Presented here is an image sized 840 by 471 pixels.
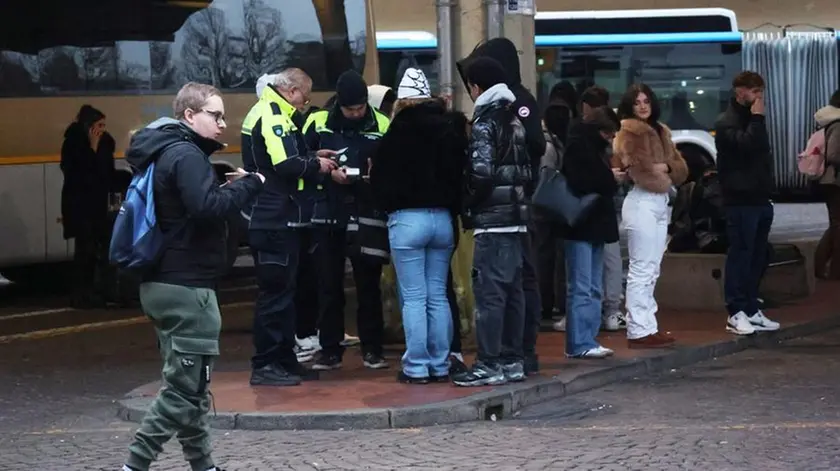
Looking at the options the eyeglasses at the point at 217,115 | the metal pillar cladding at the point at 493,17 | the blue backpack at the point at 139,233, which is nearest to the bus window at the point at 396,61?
the metal pillar cladding at the point at 493,17

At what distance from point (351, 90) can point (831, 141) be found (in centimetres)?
725

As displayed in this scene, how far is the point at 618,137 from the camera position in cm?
1045

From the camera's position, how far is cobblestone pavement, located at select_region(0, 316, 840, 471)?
736cm

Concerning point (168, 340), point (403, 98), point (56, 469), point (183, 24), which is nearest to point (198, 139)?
point (168, 340)

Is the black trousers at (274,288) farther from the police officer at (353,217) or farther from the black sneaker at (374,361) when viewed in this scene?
the black sneaker at (374,361)

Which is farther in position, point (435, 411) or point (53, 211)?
point (53, 211)

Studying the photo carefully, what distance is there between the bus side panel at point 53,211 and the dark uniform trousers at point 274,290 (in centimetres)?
637

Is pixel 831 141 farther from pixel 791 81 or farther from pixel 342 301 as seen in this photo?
pixel 791 81

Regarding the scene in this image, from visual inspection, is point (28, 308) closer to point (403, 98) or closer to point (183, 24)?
point (183, 24)

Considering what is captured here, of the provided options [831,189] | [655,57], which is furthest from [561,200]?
[655,57]

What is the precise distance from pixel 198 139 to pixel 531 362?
3.58m

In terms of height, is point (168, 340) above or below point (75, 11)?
below

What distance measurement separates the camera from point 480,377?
9.00m

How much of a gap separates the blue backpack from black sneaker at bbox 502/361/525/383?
129 inches
